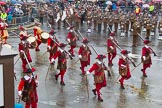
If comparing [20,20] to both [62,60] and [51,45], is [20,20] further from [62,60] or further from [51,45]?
[62,60]

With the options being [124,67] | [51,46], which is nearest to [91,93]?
[124,67]

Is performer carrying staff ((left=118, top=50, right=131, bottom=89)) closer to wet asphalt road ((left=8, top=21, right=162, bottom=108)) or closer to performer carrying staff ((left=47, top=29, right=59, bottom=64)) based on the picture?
wet asphalt road ((left=8, top=21, right=162, bottom=108))

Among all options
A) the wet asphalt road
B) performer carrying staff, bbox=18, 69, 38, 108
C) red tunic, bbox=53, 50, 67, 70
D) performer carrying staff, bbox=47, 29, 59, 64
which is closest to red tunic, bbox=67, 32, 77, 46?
the wet asphalt road

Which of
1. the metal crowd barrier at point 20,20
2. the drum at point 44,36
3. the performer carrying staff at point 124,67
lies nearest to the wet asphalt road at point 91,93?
the performer carrying staff at point 124,67

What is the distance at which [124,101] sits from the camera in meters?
12.9

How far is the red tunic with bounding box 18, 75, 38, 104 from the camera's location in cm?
1049

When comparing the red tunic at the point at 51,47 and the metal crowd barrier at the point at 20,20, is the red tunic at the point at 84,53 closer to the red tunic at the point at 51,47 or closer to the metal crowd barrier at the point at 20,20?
the red tunic at the point at 51,47

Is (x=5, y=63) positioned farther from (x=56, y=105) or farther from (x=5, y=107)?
(x=56, y=105)

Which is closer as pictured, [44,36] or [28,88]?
[28,88]

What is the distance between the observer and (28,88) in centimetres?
1060

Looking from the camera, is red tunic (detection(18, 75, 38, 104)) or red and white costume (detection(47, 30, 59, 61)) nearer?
red tunic (detection(18, 75, 38, 104))

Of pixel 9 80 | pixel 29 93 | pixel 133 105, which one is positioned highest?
pixel 9 80

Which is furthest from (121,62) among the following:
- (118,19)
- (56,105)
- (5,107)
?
(118,19)

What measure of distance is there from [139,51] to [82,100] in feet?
32.4
